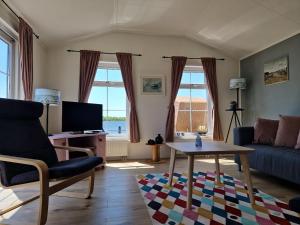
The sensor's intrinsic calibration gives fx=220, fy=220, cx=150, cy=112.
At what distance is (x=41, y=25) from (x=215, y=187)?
3.46 m

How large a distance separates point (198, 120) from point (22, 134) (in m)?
3.62

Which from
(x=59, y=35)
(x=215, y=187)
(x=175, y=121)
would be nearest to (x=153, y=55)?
(x=175, y=121)

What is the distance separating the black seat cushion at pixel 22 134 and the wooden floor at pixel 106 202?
0.40 metres

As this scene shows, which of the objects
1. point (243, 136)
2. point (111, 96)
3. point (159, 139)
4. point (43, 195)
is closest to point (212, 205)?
point (43, 195)

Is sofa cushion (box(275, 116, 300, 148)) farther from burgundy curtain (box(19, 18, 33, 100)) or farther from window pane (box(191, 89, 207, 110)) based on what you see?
burgundy curtain (box(19, 18, 33, 100))

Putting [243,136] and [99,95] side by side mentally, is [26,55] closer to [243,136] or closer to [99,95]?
[99,95]

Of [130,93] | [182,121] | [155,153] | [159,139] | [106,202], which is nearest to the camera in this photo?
[106,202]

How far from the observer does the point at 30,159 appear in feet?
5.30

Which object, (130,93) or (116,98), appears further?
(116,98)

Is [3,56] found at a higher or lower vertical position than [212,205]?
higher

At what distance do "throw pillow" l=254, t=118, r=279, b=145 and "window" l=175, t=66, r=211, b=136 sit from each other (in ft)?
4.95

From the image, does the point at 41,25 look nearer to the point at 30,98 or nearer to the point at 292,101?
the point at 30,98

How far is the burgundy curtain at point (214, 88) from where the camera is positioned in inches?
185

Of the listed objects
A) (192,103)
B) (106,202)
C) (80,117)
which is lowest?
(106,202)
